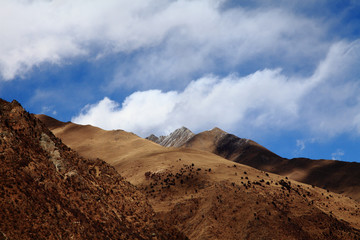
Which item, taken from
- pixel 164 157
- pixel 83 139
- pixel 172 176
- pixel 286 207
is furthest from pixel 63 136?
pixel 286 207

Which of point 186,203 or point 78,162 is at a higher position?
point 78,162

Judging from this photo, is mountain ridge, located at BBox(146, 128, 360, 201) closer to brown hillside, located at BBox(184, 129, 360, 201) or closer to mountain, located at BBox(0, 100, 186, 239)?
brown hillside, located at BBox(184, 129, 360, 201)

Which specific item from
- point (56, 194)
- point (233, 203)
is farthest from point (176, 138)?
point (56, 194)

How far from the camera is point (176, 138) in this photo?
14550 centimetres

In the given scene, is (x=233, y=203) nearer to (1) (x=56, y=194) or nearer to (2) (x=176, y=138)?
(1) (x=56, y=194)

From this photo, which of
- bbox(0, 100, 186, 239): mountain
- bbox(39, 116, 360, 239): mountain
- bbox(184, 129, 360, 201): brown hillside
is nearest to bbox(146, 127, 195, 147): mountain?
bbox(184, 129, 360, 201): brown hillside

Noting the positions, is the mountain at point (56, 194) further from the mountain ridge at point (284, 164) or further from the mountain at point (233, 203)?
the mountain ridge at point (284, 164)

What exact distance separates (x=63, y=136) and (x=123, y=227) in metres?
79.6

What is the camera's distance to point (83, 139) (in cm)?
8869

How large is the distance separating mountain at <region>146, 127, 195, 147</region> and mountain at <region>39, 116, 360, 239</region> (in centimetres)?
8141

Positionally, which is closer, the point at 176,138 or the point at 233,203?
the point at 233,203

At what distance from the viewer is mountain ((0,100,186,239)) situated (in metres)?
15.8

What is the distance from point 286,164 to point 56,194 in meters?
105

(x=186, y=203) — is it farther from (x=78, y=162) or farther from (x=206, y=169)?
(x=78, y=162)
